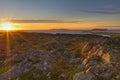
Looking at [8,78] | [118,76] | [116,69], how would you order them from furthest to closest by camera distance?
[8,78], [116,69], [118,76]

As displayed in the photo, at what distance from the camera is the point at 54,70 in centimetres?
4138

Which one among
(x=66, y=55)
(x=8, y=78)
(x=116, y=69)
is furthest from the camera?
(x=66, y=55)

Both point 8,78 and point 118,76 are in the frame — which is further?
point 8,78

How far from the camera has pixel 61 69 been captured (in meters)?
42.3

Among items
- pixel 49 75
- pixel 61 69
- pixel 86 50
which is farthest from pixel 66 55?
pixel 49 75

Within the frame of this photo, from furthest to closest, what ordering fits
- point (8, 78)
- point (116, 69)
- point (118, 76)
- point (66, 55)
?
point (66, 55) < point (8, 78) < point (116, 69) < point (118, 76)

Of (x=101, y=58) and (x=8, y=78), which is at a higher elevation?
(x=101, y=58)

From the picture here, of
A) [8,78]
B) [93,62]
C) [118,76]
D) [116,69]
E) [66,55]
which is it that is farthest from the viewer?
[66,55]

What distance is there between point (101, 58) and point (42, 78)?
38.9ft

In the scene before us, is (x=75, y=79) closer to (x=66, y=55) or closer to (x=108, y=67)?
(x=108, y=67)

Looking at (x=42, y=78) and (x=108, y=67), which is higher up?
(x=108, y=67)

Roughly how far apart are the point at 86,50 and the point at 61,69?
53.6ft

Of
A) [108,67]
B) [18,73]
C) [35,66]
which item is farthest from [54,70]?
[108,67]

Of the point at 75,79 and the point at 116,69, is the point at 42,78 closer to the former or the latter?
the point at 75,79
